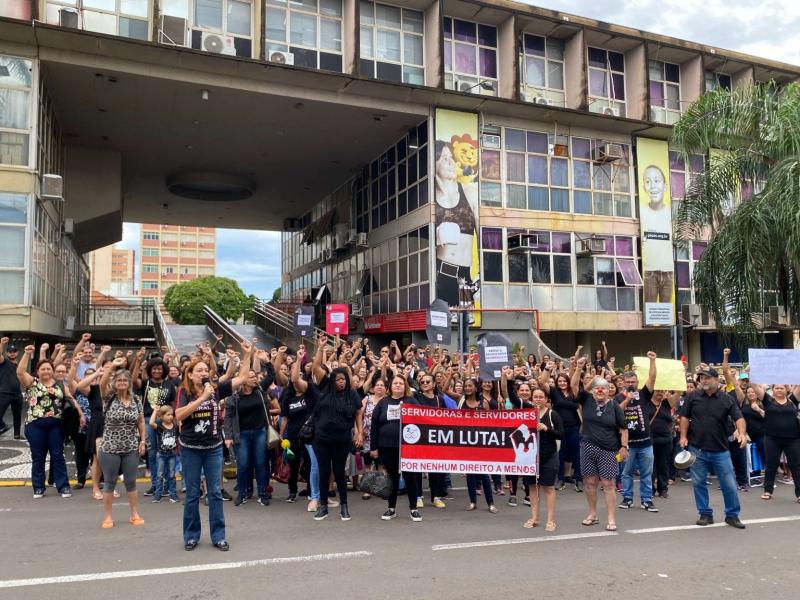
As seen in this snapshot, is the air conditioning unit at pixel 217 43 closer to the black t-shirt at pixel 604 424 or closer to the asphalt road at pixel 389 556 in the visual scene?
the asphalt road at pixel 389 556

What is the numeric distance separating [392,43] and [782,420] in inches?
737

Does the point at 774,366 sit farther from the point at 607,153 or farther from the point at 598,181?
the point at 598,181

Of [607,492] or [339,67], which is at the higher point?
[339,67]

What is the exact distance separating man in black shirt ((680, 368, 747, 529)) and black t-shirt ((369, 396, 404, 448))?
3742mm

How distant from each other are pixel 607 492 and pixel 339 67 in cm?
1929

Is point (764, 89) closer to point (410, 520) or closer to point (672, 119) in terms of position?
point (672, 119)

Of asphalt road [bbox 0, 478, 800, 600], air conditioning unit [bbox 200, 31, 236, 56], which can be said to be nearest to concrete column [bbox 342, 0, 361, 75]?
air conditioning unit [bbox 200, 31, 236, 56]

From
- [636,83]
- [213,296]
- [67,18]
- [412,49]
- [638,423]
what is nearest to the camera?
[638,423]

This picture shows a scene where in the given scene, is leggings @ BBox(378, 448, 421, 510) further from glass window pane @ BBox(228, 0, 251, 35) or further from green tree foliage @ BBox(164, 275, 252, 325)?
green tree foliage @ BBox(164, 275, 252, 325)

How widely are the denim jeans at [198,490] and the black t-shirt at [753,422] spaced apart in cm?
874

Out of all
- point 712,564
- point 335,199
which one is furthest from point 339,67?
point 712,564

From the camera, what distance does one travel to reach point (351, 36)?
21.8m

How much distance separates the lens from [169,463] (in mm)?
8695

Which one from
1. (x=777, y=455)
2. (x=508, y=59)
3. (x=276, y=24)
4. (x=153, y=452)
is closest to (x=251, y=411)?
(x=153, y=452)
